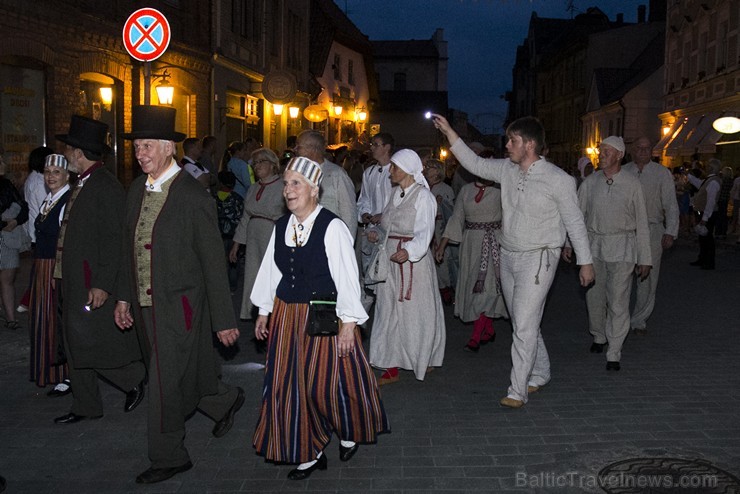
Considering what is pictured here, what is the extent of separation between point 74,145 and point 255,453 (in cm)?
258

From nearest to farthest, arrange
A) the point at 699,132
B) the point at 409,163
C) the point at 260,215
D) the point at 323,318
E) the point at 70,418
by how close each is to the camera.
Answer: the point at 323,318
the point at 70,418
the point at 409,163
the point at 260,215
the point at 699,132

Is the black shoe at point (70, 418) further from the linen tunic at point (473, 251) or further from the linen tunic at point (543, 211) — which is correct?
the linen tunic at point (473, 251)

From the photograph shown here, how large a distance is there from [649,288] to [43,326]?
641 cm

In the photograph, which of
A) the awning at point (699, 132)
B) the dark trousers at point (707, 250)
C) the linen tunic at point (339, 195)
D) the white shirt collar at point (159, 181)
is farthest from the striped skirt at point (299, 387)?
the awning at point (699, 132)

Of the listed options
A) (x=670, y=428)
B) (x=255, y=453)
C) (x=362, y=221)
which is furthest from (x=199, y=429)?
(x=362, y=221)

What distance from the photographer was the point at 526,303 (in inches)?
237

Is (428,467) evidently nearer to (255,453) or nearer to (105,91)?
(255,453)

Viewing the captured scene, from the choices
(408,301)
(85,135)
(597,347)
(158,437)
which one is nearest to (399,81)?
(597,347)

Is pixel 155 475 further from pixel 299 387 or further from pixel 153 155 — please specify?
pixel 153 155

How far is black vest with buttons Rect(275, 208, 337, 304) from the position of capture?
14.9ft

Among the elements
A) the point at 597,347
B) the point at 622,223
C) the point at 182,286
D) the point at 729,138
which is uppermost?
the point at 729,138

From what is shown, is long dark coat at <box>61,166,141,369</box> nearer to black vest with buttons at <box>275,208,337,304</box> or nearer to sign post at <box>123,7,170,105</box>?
black vest with buttons at <box>275,208,337,304</box>

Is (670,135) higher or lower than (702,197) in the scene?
higher

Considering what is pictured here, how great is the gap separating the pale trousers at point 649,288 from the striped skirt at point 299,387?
5222 mm
